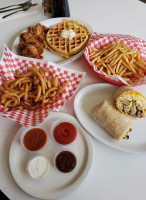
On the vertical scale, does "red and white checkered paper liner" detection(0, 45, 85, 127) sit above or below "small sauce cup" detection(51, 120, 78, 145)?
above

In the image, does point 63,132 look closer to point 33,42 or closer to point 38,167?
point 38,167

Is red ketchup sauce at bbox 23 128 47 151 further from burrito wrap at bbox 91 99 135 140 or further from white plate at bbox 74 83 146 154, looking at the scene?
burrito wrap at bbox 91 99 135 140

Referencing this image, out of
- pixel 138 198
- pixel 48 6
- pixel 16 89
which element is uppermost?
pixel 48 6

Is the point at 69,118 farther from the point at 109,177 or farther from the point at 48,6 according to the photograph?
the point at 48,6

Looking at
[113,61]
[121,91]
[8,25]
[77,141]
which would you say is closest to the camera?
[77,141]

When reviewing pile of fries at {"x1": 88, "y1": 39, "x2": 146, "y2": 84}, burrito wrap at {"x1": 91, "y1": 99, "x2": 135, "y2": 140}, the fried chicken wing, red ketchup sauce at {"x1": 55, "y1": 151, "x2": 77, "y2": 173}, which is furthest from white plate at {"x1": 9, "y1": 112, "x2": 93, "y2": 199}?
the fried chicken wing

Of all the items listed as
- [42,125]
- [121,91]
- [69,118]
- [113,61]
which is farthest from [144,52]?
[42,125]

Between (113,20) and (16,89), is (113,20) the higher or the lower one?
the higher one
